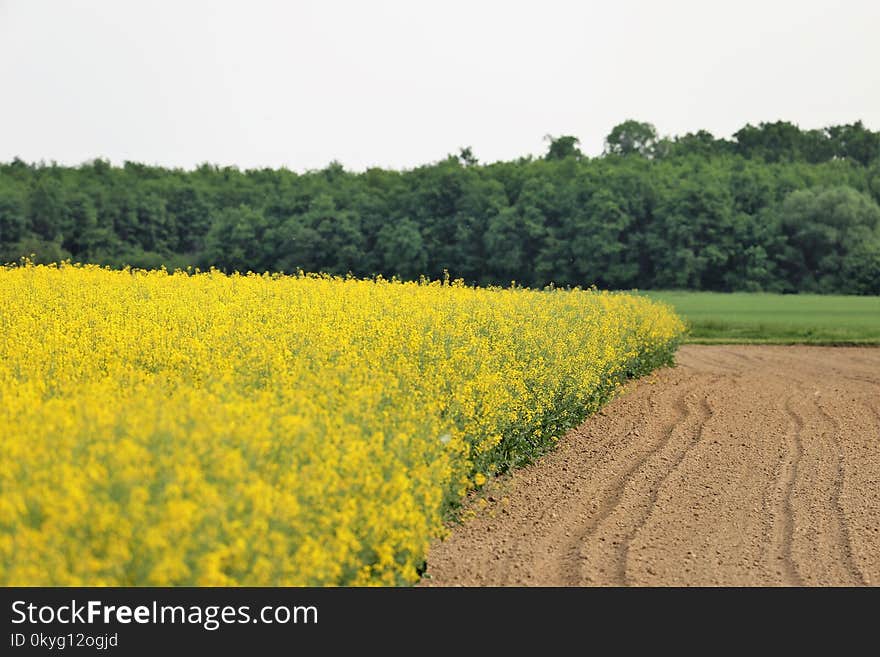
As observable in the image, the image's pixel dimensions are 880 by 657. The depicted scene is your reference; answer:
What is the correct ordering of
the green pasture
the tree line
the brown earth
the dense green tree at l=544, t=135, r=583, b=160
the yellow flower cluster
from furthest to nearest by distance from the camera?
1. the dense green tree at l=544, t=135, r=583, b=160
2. the tree line
3. the green pasture
4. the brown earth
5. the yellow flower cluster

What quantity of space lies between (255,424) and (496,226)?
6205 cm

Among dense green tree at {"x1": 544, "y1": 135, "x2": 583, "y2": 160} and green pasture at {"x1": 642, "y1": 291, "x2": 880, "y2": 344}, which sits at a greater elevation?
dense green tree at {"x1": 544, "y1": 135, "x2": 583, "y2": 160}

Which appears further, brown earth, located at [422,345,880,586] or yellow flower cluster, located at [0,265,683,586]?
brown earth, located at [422,345,880,586]

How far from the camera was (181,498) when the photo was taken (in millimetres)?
4684

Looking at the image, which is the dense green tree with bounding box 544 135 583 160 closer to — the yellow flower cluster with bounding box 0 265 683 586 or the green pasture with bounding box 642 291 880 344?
the green pasture with bounding box 642 291 880 344

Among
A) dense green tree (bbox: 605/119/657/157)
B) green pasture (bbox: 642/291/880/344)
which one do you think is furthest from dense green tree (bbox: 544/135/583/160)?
green pasture (bbox: 642/291/880/344)

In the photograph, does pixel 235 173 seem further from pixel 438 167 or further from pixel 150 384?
pixel 150 384

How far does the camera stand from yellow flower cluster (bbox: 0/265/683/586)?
4480 millimetres

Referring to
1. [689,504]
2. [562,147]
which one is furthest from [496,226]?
[689,504]

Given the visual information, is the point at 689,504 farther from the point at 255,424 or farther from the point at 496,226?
the point at 496,226

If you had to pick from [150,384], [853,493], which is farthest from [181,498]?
[853,493]

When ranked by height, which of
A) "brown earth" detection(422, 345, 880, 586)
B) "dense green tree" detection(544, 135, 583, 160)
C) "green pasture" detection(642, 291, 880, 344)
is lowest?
"green pasture" detection(642, 291, 880, 344)

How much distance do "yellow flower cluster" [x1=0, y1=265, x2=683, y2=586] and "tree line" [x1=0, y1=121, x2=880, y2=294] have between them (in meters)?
49.0
